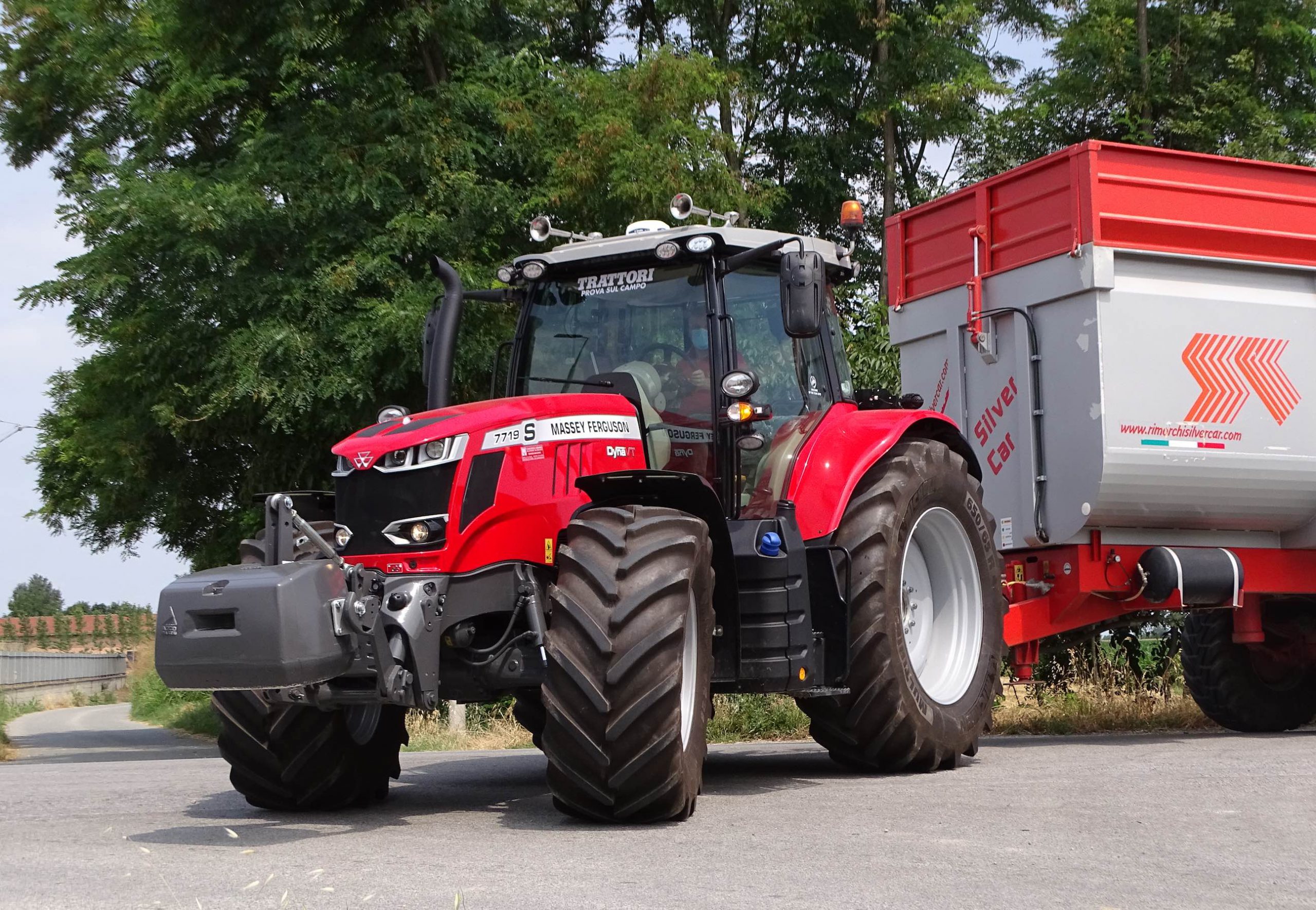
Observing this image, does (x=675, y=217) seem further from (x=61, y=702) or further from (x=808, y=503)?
(x=61, y=702)

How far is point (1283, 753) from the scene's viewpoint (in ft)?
28.4

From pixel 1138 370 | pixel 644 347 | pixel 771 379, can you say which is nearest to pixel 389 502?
pixel 644 347

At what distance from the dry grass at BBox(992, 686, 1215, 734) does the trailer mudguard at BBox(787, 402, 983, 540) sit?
167 inches

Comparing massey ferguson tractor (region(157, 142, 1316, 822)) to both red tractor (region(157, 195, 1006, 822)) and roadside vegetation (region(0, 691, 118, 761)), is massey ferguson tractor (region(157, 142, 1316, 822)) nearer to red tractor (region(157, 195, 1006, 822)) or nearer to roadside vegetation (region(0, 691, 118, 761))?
red tractor (region(157, 195, 1006, 822))

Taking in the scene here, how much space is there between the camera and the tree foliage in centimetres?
1473

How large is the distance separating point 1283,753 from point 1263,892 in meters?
4.43

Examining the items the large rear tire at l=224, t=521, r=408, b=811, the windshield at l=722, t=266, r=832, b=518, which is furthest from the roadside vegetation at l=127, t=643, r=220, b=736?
the windshield at l=722, t=266, r=832, b=518

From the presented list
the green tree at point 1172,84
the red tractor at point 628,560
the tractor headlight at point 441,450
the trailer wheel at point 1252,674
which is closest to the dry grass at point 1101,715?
the trailer wheel at point 1252,674

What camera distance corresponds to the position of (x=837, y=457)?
771 centimetres

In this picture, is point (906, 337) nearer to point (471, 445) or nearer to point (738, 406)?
point (738, 406)

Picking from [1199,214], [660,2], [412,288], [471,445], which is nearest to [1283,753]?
[1199,214]

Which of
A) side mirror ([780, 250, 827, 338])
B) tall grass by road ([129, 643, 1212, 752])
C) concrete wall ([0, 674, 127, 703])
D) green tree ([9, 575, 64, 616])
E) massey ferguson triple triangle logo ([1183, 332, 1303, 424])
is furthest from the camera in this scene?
green tree ([9, 575, 64, 616])

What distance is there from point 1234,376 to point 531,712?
5090mm

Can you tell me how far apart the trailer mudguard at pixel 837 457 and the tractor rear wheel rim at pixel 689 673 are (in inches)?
48.1
